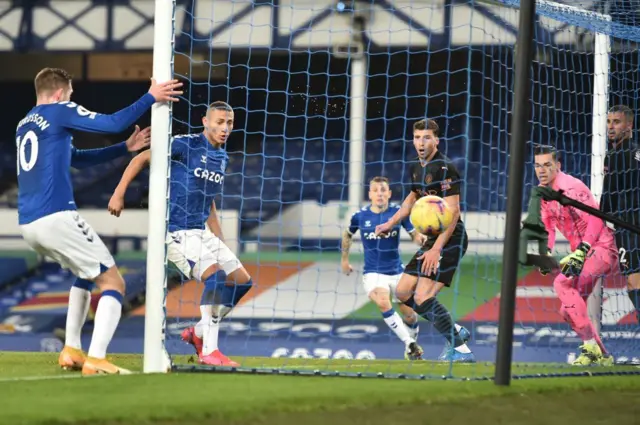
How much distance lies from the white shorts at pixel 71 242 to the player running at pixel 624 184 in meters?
3.88

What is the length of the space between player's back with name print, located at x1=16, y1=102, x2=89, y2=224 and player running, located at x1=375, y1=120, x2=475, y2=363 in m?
2.63

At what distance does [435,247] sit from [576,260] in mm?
962

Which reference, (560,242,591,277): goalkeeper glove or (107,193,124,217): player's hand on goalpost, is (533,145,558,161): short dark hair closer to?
(560,242,591,277): goalkeeper glove

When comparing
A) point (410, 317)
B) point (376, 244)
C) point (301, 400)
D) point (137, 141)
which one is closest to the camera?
point (301, 400)

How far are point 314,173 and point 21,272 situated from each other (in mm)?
5233

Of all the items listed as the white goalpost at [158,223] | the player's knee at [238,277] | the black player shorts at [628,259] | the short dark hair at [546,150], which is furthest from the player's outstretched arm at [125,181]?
the black player shorts at [628,259]

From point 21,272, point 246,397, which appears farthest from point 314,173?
point 246,397

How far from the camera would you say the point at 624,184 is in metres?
8.55

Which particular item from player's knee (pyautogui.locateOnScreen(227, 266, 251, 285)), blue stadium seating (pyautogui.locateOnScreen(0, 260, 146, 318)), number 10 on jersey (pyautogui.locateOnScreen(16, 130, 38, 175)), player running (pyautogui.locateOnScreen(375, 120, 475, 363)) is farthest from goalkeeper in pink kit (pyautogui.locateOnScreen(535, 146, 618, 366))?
blue stadium seating (pyautogui.locateOnScreen(0, 260, 146, 318))

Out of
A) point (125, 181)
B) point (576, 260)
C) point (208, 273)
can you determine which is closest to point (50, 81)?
point (125, 181)

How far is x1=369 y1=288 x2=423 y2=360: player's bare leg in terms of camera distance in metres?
9.20

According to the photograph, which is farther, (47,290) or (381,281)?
(47,290)

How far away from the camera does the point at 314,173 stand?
19984 millimetres

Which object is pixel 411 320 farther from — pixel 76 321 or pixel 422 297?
pixel 76 321
